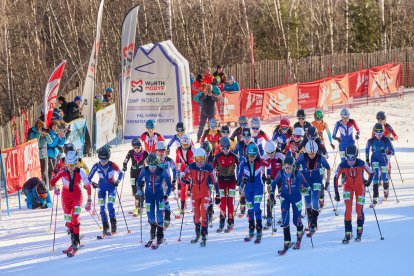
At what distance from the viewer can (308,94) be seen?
1243 inches

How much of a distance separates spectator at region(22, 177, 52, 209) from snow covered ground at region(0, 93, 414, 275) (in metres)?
0.86

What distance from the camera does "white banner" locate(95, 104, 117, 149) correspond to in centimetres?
2400

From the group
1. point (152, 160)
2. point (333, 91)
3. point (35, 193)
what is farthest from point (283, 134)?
point (333, 91)

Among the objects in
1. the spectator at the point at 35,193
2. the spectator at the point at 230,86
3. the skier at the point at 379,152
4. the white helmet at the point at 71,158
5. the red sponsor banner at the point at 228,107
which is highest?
the spectator at the point at 230,86

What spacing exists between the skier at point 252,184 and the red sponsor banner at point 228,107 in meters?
13.8

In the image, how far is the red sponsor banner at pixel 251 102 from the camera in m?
28.9

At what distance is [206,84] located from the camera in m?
25.1

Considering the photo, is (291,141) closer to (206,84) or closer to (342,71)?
(206,84)

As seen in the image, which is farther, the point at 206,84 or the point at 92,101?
the point at 206,84

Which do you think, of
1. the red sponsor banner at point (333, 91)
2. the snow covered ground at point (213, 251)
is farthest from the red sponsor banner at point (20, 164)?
the red sponsor banner at point (333, 91)

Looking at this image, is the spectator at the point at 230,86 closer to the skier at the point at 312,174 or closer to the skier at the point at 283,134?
the skier at the point at 283,134

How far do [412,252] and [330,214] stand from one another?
3.64 m

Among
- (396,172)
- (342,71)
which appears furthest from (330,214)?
(342,71)

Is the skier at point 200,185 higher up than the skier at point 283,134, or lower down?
lower down
